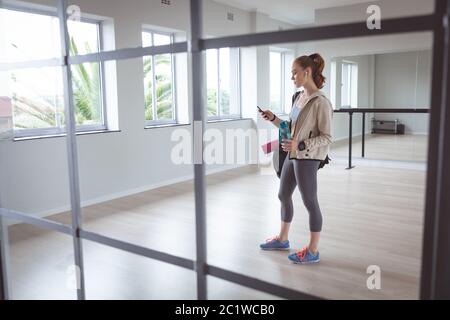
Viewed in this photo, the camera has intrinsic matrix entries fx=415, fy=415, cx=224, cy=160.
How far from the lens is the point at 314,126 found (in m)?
2.70

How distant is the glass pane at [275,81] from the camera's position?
8.71m

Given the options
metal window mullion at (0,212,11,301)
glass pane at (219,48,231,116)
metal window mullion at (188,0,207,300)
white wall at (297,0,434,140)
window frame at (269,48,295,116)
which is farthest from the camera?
window frame at (269,48,295,116)

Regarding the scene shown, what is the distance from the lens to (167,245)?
344cm

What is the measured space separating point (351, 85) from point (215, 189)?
363 cm

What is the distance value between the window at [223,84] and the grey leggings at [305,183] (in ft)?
13.6

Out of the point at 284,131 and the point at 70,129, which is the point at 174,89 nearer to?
the point at 284,131

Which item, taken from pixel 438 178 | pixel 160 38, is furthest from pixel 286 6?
pixel 438 178

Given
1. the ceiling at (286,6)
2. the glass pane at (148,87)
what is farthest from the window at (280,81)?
the glass pane at (148,87)

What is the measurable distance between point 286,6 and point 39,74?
4.50m

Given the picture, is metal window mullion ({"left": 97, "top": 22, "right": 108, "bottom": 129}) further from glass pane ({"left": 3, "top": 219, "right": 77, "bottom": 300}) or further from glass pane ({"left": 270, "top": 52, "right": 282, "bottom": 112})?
glass pane ({"left": 270, "top": 52, "right": 282, "bottom": 112})

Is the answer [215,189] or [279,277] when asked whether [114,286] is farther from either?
[215,189]

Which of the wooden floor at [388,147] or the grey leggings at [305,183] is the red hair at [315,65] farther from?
the wooden floor at [388,147]

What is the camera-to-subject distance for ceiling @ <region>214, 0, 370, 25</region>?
6891 mm

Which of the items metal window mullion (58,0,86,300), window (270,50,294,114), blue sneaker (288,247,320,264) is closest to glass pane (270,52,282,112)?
window (270,50,294,114)
